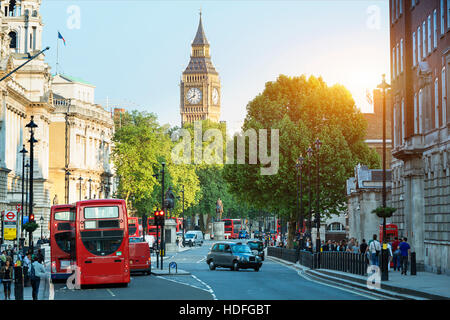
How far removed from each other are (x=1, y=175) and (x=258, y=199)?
27.2m

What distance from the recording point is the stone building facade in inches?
1727

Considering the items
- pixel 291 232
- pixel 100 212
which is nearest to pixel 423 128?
pixel 100 212

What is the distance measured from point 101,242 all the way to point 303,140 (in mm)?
39847

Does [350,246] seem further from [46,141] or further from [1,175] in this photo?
[46,141]

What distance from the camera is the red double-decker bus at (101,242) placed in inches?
1437

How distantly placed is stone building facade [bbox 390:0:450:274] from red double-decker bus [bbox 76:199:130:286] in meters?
15.3

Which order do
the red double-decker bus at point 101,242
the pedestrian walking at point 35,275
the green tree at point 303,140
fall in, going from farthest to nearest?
the green tree at point 303,140 < the red double-decker bus at point 101,242 < the pedestrian walking at point 35,275

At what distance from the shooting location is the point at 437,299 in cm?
2720

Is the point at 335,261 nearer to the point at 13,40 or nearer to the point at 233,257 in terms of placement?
the point at 233,257

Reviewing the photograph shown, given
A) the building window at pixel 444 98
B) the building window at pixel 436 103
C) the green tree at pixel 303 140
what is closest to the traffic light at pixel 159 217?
the building window at pixel 436 103

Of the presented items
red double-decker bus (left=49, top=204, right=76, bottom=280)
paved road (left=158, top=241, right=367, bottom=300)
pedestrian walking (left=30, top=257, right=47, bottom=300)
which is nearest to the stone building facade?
paved road (left=158, top=241, right=367, bottom=300)

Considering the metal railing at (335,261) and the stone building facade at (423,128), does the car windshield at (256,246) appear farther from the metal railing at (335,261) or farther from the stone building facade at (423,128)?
the stone building facade at (423,128)

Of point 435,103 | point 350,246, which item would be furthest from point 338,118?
point 435,103

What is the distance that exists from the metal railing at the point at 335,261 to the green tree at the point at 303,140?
469 inches
